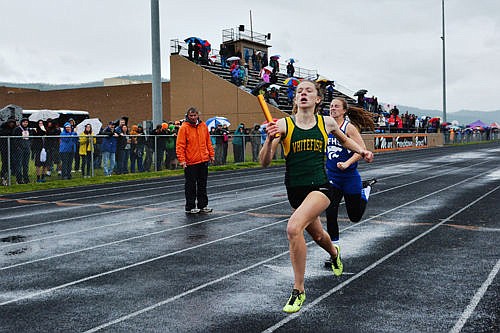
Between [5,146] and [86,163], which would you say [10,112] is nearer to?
[86,163]

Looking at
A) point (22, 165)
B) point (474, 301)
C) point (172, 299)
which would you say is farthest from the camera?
point (22, 165)

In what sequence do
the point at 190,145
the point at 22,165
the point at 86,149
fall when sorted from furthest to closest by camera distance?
the point at 86,149
the point at 22,165
the point at 190,145

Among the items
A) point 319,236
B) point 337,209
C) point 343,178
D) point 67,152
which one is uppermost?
point 67,152

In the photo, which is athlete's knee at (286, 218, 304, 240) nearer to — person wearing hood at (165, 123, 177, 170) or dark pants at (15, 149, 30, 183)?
dark pants at (15, 149, 30, 183)

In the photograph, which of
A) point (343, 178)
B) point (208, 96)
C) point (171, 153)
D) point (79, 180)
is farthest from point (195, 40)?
point (343, 178)

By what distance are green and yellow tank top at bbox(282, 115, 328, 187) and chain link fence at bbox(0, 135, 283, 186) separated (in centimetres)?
1241

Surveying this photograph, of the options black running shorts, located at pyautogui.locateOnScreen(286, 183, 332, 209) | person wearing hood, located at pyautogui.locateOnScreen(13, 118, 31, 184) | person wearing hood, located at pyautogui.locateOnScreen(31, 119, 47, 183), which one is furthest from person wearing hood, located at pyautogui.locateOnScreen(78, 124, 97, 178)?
black running shorts, located at pyautogui.locateOnScreen(286, 183, 332, 209)

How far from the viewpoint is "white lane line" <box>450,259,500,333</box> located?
4.25 m

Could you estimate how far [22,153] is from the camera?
15594mm

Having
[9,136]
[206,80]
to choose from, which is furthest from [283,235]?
[206,80]

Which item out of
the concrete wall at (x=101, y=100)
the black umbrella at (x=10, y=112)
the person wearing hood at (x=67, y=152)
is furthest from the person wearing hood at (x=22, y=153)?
the concrete wall at (x=101, y=100)

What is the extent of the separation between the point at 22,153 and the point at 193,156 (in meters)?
7.31

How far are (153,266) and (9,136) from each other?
417 inches

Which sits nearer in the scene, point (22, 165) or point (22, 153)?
point (22, 153)
